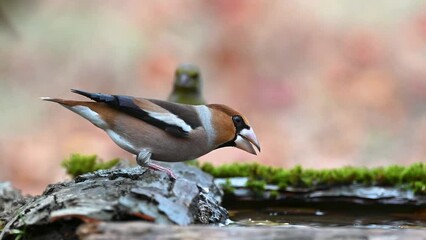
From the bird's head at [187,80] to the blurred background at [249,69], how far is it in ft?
10.3

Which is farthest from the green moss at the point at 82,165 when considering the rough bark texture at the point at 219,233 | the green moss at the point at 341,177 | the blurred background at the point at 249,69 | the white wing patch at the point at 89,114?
the blurred background at the point at 249,69

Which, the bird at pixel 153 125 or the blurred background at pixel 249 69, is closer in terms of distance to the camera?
the bird at pixel 153 125

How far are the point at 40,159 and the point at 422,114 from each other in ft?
16.7

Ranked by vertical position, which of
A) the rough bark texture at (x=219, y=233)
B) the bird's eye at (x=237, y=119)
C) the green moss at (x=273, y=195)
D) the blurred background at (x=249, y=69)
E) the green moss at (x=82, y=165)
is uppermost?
the blurred background at (x=249, y=69)

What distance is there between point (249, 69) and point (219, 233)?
931 centimetres

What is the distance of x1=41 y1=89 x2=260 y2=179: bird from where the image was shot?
11.3 ft

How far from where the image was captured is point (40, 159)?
9.66 m

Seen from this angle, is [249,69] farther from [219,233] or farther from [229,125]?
[219,233]

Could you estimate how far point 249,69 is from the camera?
1166cm

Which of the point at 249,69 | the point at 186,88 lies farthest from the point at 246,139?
the point at 249,69

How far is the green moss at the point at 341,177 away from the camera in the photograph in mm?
4523

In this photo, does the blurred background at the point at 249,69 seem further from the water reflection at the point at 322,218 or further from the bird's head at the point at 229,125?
the bird's head at the point at 229,125

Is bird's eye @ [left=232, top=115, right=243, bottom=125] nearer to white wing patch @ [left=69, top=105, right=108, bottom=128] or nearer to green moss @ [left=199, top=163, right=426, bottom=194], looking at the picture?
white wing patch @ [left=69, top=105, right=108, bottom=128]

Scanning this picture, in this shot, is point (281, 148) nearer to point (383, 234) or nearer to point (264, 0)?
point (264, 0)
